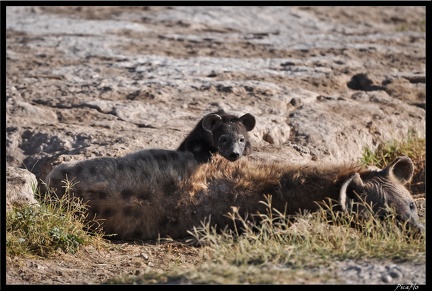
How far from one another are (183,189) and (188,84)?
2.82 m

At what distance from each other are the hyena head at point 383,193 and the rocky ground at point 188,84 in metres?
1.03

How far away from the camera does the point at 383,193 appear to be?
593 centimetres

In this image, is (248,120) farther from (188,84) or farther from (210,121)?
(188,84)

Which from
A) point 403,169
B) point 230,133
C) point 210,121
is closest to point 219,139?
point 230,133

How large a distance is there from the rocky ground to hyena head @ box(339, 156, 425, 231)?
1.03 metres

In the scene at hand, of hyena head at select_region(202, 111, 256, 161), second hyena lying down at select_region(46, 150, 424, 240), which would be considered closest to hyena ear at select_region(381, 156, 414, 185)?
second hyena lying down at select_region(46, 150, 424, 240)

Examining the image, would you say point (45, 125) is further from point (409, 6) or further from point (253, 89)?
point (409, 6)

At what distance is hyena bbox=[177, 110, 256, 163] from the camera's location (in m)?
6.61

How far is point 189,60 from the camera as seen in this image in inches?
384

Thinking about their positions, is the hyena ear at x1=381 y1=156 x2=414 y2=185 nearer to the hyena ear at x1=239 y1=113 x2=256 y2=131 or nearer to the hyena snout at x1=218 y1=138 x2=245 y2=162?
the hyena snout at x1=218 y1=138 x2=245 y2=162

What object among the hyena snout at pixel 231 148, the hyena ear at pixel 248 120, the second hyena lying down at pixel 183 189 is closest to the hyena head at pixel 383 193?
the second hyena lying down at pixel 183 189

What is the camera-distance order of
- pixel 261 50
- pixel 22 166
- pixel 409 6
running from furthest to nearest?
pixel 409 6 → pixel 261 50 → pixel 22 166

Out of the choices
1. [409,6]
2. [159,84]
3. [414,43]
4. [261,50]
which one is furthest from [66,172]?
[409,6]

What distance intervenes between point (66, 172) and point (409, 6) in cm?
791
